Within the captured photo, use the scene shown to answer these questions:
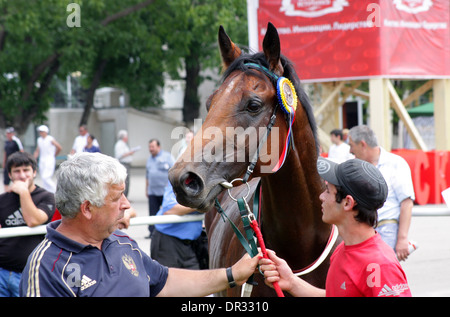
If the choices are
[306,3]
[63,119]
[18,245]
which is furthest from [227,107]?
[63,119]

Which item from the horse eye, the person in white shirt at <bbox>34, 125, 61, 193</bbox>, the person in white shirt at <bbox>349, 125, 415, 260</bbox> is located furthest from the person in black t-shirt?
the person in white shirt at <bbox>34, 125, 61, 193</bbox>

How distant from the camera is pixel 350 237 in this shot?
263 cm

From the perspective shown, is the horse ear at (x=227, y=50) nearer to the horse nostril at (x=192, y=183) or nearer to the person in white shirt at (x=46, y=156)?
the horse nostril at (x=192, y=183)

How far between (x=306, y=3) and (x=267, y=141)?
11496 millimetres

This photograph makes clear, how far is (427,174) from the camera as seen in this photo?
44.7 ft

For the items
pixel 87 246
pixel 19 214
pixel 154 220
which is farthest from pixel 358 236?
pixel 19 214

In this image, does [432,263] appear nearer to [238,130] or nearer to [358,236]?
[238,130]

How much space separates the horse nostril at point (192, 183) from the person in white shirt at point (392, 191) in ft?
9.24

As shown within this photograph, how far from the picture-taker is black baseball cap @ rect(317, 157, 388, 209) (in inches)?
101

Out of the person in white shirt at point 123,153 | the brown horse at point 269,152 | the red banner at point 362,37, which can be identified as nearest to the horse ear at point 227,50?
the brown horse at point 269,152

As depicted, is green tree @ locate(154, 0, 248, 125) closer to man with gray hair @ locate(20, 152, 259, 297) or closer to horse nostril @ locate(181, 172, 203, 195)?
horse nostril @ locate(181, 172, 203, 195)

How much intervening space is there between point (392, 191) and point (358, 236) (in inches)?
125

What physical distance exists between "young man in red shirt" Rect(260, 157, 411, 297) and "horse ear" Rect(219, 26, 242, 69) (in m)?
1.31

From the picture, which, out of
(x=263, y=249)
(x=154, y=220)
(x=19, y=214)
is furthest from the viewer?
(x=154, y=220)
